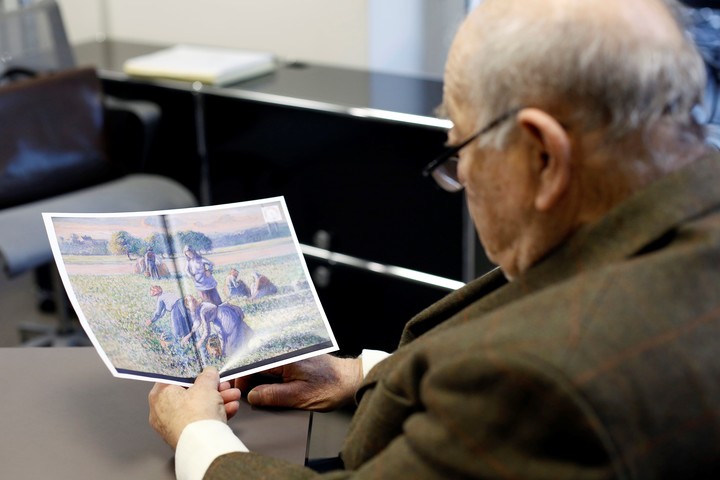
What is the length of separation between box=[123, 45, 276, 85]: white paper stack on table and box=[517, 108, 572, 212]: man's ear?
2.17m

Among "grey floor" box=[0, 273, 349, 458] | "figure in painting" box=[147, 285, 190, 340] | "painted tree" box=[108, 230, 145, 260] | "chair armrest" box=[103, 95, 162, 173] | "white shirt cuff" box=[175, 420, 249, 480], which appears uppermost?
"painted tree" box=[108, 230, 145, 260]

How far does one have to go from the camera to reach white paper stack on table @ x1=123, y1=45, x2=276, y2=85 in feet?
9.89

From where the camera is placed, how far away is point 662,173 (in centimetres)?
94

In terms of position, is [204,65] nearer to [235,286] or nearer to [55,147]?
[55,147]

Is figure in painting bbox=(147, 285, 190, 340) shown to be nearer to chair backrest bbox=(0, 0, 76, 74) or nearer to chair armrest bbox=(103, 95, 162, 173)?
chair armrest bbox=(103, 95, 162, 173)

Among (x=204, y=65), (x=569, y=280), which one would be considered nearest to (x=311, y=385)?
(x=569, y=280)

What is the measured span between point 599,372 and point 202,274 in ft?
2.08

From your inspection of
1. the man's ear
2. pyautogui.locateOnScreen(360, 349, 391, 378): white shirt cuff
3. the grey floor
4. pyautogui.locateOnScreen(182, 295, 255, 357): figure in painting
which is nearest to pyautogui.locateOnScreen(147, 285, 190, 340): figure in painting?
pyautogui.locateOnScreen(182, 295, 255, 357): figure in painting

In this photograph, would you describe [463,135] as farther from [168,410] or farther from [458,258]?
A: [458,258]

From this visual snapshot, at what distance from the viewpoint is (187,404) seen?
116 centimetres

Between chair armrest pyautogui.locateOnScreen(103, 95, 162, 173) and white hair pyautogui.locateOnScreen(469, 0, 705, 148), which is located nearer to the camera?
white hair pyautogui.locateOnScreen(469, 0, 705, 148)

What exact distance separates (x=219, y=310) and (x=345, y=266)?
1.70m

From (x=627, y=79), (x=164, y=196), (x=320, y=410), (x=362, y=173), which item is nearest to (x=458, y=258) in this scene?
(x=362, y=173)

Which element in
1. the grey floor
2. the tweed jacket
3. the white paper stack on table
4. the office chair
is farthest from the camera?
the grey floor
